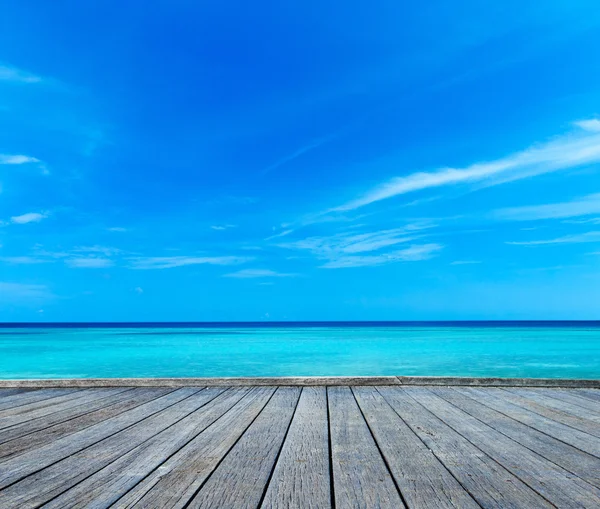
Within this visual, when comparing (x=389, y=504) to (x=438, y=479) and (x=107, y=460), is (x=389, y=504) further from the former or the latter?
(x=107, y=460)

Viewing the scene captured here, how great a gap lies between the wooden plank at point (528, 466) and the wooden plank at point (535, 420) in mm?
A: 259

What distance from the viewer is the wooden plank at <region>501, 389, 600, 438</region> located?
8.34 feet

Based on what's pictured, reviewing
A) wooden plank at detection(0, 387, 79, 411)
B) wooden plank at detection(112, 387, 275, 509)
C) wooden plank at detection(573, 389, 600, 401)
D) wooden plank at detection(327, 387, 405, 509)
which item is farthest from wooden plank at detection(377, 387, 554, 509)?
wooden plank at detection(0, 387, 79, 411)

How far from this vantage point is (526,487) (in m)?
1.64

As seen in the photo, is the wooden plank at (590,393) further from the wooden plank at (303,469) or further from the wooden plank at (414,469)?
the wooden plank at (303,469)

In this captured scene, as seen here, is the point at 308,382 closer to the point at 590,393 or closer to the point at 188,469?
the point at 590,393

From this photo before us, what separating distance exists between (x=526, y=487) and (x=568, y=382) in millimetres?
2714

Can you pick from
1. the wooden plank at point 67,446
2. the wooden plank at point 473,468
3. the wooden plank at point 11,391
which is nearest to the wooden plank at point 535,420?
the wooden plank at point 473,468

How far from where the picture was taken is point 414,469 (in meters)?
1.81

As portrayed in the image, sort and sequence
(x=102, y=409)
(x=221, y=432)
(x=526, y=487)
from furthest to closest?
(x=102, y=409) < (x=221, y=432) < (x=526, y=487)

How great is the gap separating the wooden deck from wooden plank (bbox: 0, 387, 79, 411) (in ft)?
0.07

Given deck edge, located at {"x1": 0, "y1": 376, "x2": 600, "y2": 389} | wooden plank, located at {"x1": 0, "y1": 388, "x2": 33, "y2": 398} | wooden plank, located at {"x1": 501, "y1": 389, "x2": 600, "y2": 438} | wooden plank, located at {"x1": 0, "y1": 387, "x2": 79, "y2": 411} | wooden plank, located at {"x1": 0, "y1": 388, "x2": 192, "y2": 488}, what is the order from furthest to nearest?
1. deck edge, located at {"x1": 0, "y1": 376, "x2": 600, "y2": 389}
2. wooden plank, located at {"x1": 0, "y1": 388, "x2": 33, "y2": 398}
3. wooden plank, located at {"x1": 0, "y1": 387, "x2": 79, "y2": 411}
4. wooden plank, located at {"x1": 501, "y1": 389, "x2": 600, "y2": 438}
5. wooden plank, located at {"x1": 0, "y1": 388, "x2": 192, "y2": 488}

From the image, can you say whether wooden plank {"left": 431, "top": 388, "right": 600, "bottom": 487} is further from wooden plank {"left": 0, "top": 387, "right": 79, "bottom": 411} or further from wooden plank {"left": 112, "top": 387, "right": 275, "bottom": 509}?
wooden plank {"left": 0, "top": 387, "right": 79, "bottom": 411}

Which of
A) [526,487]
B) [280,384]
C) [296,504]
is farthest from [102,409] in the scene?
[526,487]
